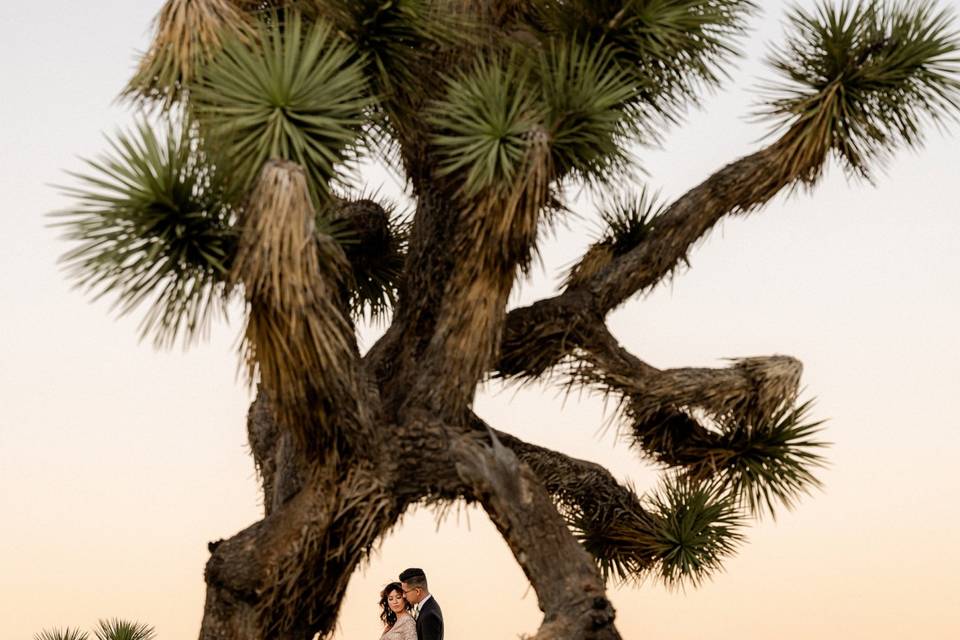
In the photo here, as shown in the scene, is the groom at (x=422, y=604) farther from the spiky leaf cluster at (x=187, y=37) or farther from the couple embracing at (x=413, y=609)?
the spiky leaf cluster at (x=187, y=37)

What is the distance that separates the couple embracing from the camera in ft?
40.2

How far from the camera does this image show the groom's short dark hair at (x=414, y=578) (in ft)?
40.7

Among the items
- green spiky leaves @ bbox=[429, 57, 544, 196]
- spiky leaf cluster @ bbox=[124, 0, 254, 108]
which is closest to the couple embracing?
green spiky leaves @ bbox=[429, 57, 544, 196]

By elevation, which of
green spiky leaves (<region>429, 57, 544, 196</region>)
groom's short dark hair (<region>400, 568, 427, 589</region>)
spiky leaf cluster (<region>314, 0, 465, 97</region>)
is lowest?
groom's short dark hair (<region>400, 568, 427, 589</region>)

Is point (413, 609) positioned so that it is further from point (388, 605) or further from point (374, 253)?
point (374, 253)

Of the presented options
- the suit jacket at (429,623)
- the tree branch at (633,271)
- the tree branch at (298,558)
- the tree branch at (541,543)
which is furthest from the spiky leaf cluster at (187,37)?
the suit jacket at (429,623)

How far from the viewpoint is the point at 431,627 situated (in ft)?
40.2

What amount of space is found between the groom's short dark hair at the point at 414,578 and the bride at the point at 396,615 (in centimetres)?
12

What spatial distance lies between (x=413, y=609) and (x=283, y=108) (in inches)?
165

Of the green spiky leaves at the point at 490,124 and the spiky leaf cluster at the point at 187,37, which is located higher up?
the spiky leaf cluster at the point at 187,37

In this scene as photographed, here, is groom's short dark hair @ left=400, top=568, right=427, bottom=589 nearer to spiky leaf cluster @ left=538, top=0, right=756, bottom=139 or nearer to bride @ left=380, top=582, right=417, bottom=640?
bride @ left=380, top=582, right=417, bottom=640

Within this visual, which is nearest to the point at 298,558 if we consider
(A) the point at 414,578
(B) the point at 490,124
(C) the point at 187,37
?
(A) the point at 414,578

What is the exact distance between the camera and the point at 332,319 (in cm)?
1143

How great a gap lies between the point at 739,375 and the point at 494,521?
2424mm
